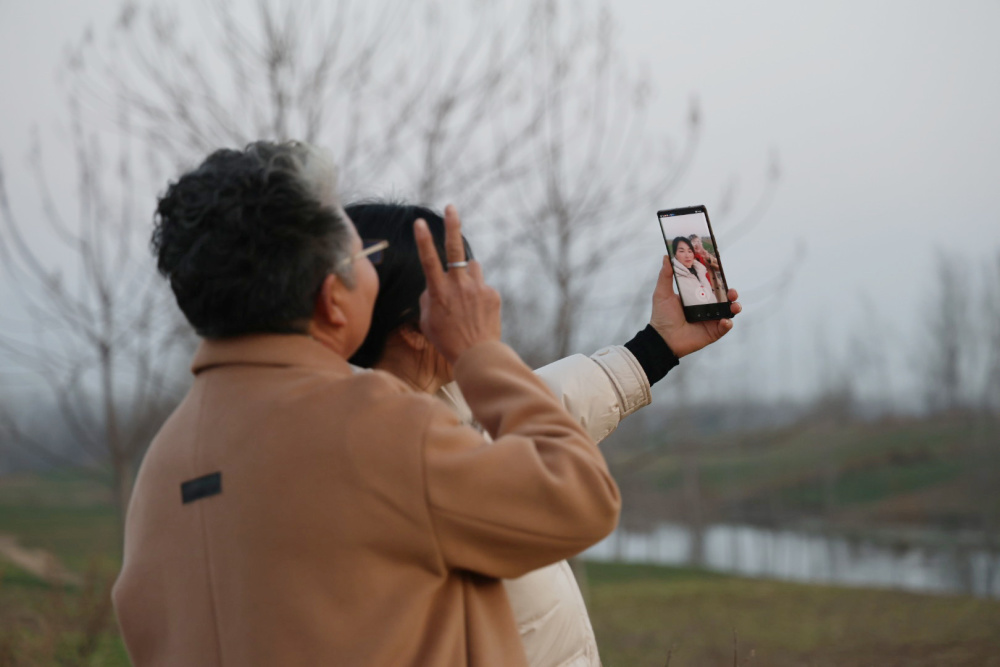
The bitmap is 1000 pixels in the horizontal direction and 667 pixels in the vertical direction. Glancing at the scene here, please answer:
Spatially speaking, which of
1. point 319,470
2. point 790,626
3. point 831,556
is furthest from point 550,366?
point 831,556

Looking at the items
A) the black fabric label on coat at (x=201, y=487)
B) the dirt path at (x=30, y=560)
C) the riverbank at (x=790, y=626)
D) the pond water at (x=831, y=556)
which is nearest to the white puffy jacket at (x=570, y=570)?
the black fabric label on coat at (x=201, y=487)

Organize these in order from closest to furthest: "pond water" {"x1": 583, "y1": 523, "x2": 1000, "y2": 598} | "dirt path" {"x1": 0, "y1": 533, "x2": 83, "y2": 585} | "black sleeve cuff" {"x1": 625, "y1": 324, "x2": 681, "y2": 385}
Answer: "black sleeve cuff" {"x1": 625, "y1": 324, "x2": 681, "y2": 385} < "dirt path" {"x1": 0, "y1": 533, "x2": 83, "y2": 585} < "pond water" {"x1": 583, "y1": 523, "x2": 1000, "y2": 598}

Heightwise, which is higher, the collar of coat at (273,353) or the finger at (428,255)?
the finger at (428,255)

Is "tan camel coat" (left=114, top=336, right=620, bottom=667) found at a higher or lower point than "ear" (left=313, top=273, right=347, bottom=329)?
lower

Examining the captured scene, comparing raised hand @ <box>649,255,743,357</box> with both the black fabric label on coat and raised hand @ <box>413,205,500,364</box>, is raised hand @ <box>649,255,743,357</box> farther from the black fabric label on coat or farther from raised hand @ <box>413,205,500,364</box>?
the black fabric label on coat

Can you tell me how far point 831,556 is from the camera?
26438mm

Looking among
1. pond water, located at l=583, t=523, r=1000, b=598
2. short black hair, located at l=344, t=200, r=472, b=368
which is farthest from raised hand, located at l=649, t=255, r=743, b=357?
pond water, located at l=583, t=523, r=1000, b=598

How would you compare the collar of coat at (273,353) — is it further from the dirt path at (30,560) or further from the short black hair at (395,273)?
the dirt path at (30,560)

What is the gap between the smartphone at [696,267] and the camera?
2117 mm

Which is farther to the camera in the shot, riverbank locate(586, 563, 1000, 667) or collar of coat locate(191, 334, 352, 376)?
riverbank locate(586, 563, 1000, 667)

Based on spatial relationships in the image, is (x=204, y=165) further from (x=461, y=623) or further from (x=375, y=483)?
(x=461, y=623)

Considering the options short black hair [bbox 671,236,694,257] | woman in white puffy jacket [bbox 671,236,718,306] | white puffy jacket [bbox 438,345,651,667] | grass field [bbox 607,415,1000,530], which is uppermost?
short black hair [bbox 671,236,694,257]

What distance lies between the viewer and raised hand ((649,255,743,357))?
A: 217cm

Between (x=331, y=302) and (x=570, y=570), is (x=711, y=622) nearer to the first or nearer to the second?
(x=570, y=570)
